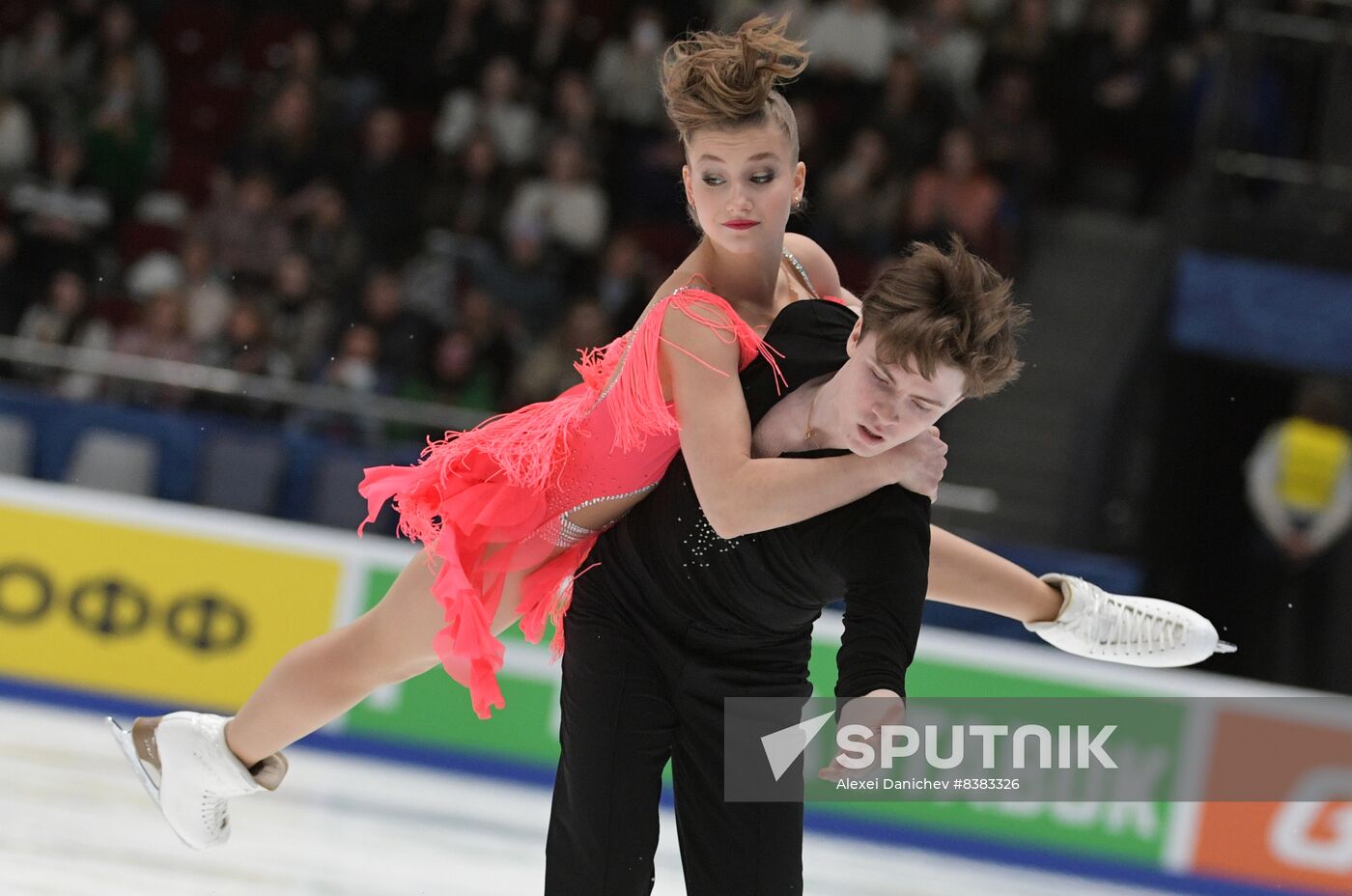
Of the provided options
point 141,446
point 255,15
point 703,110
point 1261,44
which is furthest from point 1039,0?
point 703,110

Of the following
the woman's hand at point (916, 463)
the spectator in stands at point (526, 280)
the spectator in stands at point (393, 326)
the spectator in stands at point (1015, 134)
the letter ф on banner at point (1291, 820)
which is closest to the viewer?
the woman's hand at point (916, 463)

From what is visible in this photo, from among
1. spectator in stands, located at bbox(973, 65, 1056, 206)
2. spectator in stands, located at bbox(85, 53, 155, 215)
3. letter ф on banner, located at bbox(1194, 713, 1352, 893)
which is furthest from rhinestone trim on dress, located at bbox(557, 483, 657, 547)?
spectator in stands, located at bbox(85, 53, 155, 215)

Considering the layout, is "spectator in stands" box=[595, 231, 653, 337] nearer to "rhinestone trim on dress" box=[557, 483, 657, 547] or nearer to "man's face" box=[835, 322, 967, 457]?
"rhinestone trim on dress" box=[557, 483, 657, 547]

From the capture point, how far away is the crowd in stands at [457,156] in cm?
740

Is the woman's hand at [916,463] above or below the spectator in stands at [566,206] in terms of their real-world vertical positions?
below

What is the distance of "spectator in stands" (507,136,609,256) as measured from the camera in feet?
26.5

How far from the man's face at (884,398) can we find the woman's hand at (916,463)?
0.06 ft

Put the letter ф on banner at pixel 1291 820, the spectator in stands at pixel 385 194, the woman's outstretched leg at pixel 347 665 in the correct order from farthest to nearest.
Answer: the spectator in stands at pixel 385 194 → the letter ф on banner at pixel 1291 820 → the woman's outstretched leg at pixel 347 665

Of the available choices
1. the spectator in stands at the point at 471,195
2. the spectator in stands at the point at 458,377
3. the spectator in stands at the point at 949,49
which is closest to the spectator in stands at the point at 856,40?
the spectator in stands at the point at 949,49

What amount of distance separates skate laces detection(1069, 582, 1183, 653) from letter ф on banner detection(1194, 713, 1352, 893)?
2710mm

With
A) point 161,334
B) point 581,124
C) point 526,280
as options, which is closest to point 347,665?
point 161,334

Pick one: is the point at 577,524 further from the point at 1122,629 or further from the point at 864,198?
the point at 864,198

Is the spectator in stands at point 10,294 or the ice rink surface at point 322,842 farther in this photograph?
the spectator in stands at point 10,294

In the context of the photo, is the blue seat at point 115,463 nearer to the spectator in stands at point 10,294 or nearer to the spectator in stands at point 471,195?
the spectator in stands at point 10,294
